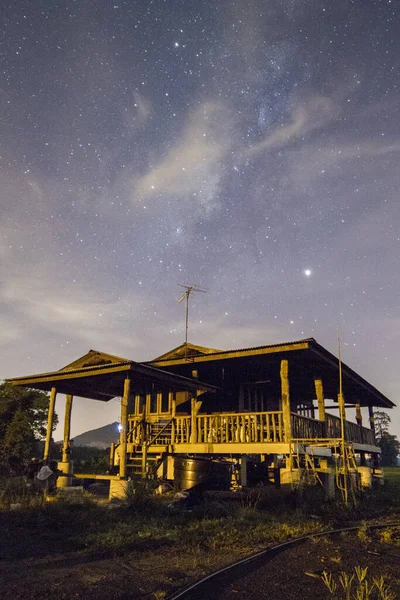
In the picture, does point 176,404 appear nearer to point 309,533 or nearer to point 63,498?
point 63,498

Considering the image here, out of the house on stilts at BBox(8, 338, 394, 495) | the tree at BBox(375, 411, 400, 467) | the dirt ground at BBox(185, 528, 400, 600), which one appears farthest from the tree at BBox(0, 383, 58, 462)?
the tree at BBox(375, 411, 400, 467)

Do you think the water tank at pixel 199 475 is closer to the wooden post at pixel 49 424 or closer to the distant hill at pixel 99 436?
the wooden post at pixel 49 424

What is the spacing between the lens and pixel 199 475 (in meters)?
14.5

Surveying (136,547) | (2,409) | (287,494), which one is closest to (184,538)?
(136,547)

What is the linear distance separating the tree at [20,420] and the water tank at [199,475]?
46.3 feet

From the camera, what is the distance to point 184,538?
9117 mm

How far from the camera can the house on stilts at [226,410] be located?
1535 centimetres

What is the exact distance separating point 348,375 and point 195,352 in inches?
261

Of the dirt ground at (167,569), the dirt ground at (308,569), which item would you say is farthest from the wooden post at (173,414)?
the dirt ground at (308,569)

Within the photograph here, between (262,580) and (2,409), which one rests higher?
(2,409)

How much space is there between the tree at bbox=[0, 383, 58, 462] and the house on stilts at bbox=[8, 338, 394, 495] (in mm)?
5879

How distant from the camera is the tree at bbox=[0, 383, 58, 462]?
25.3 meters

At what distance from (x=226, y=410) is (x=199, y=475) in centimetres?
761

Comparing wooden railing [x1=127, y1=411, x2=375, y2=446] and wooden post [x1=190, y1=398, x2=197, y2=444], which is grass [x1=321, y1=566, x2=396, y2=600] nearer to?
wooden railing [x1=127, y1=411, x2=375, y2=446]
